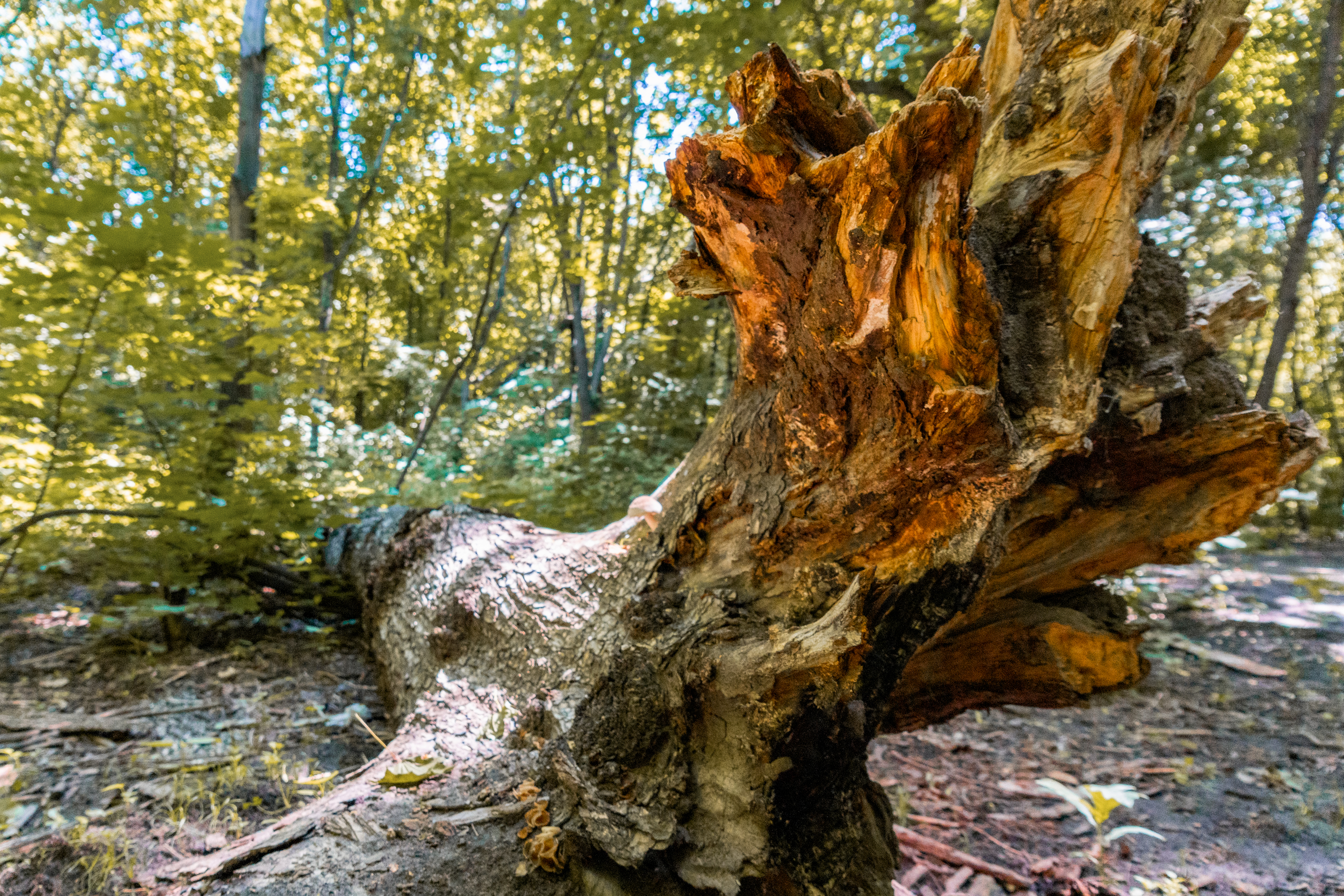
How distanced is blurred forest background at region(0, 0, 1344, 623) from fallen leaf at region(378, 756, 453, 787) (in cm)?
220

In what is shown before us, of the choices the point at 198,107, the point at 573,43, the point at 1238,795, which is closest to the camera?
the point at 1238,795

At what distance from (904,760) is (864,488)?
2408 millimetres

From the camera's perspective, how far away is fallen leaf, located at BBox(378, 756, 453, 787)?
1.74 metres

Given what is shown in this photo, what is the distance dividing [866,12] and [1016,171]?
4408 millimetres

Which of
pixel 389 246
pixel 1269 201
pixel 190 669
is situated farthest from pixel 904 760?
pixel 389 246

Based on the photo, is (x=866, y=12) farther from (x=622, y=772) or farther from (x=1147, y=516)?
(x=622, y=772)

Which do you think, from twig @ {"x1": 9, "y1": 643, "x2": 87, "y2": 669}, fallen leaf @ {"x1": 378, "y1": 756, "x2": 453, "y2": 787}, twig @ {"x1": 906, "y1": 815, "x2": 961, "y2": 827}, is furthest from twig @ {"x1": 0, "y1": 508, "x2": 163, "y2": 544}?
twig @ {"x1": 906, "y1": 815, "x2": 961, "y2": 827}

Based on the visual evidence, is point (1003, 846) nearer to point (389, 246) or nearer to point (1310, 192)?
point (1310, 192)

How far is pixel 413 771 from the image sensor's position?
1785mm

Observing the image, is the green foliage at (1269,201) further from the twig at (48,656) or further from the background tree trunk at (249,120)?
the twig at (48,656)

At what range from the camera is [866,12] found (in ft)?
16.4

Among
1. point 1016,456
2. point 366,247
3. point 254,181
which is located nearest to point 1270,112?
point 1016,456

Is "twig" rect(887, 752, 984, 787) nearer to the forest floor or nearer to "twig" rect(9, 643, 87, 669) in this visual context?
the forest floor

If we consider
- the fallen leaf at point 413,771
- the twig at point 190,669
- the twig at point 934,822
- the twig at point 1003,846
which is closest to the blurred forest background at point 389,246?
the twig at point 190,669
